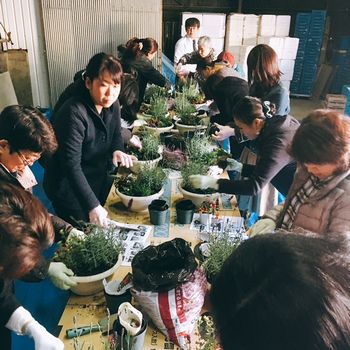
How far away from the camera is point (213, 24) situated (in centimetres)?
718

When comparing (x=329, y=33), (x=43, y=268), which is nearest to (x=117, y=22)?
(x=43, y=268)

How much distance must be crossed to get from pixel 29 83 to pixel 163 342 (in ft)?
13.2

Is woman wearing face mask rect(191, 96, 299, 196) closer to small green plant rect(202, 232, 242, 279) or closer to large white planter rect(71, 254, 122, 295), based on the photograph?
small green plant rect(202, 232, 242, 279)

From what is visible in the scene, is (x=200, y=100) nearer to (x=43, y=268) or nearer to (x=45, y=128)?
(x=45, y=128)

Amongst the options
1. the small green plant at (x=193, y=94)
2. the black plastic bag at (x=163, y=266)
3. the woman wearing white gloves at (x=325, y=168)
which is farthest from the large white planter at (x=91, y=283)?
the small green plant at (x=193, y=94)

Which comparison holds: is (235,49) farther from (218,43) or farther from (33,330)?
(33,330)

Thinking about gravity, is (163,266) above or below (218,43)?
below

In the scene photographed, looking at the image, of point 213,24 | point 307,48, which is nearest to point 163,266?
point 213,24

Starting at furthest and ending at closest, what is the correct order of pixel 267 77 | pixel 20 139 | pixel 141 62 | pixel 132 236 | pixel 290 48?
pixel 290 48
pixel 141 62
pixel 267 77
pixel 132 236
pixel 20 139

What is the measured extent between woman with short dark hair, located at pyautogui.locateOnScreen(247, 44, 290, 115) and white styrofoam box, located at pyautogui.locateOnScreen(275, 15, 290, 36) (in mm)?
5355

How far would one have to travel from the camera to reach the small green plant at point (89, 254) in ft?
4.84

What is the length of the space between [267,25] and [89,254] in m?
7.37

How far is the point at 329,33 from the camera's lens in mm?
8477

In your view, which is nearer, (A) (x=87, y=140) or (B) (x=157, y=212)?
(B) (x=157, y=212)
